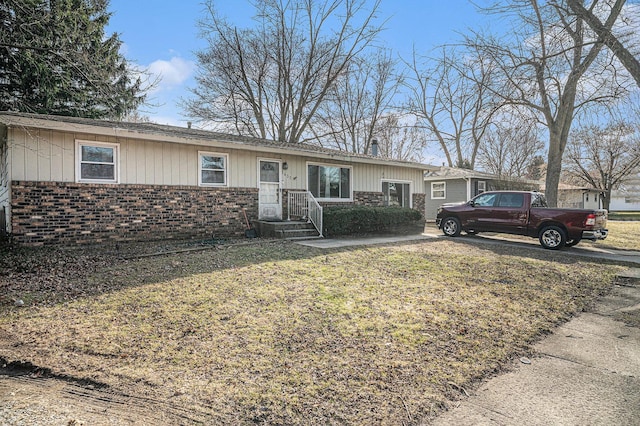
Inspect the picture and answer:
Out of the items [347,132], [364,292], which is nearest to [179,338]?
[364,292]

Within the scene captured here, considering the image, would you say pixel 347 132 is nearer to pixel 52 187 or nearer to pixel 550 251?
pixel 550 251

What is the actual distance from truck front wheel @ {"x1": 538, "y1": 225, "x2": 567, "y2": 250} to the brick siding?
352 inches

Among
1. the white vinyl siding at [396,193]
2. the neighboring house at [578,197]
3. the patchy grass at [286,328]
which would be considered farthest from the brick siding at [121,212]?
the neighboring house at [578,197]

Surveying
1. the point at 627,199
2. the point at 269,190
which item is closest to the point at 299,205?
the point at 269,190

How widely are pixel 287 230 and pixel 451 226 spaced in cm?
598

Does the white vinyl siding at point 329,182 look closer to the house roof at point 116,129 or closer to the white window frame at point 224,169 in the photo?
the house roof at point 116,129

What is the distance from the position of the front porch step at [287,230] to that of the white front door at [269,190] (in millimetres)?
904

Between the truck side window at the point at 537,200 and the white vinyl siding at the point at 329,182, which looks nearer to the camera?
the truck side window at the point at 537,200

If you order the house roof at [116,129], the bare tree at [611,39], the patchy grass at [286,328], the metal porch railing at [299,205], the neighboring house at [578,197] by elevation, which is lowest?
the patchy grass at [286,328]

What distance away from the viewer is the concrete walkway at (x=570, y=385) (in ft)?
8.67

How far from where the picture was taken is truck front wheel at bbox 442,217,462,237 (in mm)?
12930

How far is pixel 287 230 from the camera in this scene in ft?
37.1

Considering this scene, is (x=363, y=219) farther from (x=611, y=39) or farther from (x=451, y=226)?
(x=611, y=39)

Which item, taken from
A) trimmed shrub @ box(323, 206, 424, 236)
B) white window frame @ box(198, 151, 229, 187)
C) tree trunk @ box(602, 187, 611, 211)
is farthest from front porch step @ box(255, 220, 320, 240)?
tree trunk @ box(602, 187, 611, 211)
